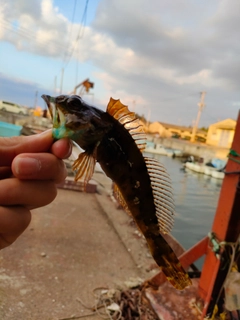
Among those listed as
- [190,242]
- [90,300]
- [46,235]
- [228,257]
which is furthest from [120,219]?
[190,242]

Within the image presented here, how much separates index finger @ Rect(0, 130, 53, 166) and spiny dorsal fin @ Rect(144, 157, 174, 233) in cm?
58

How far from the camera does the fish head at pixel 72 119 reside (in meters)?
1.24

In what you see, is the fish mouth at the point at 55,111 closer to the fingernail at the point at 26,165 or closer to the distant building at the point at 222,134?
the fingernail at the point at 26,165

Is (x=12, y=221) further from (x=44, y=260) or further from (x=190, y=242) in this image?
Answer: (x=190, y=242)

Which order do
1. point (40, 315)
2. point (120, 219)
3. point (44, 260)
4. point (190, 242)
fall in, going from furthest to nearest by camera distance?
1. point (190, 242)
2. point (120, 219)
3. point (44, 260)
4. point (40, 315)

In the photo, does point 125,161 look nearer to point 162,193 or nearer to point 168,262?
point 162,193

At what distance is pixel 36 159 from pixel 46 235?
13.8 feet

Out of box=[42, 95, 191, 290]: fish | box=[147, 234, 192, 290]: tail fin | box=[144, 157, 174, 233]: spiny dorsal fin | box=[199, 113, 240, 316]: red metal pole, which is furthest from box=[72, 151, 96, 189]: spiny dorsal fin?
box=[199, 113, 240, 316]: red metal pole

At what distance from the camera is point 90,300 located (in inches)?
139

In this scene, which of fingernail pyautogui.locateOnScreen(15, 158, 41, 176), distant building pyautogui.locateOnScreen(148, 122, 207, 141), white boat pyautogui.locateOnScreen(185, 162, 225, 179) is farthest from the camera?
distant building pyautogui.locateOnScreen(148, 122, 207, 141)

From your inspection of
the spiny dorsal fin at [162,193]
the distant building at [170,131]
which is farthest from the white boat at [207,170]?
the distant building at [170,131]

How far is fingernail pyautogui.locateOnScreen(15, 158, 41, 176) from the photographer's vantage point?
1208 millimetres

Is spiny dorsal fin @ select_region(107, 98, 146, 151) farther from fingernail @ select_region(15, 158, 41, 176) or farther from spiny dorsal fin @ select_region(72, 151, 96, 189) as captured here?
fingernail @ select_region(15, 158, 41, 176)

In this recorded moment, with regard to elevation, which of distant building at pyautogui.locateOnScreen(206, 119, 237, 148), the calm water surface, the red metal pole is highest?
distant building at pyautogui.locateOnScreen(206, 119, 237, 148)
